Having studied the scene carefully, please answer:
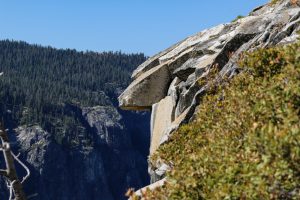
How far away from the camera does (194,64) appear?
25578 millimetres

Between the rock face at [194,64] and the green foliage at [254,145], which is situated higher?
the rock face at [194,64]

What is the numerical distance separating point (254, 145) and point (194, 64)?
16691mm

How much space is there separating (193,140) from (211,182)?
6.14 meters

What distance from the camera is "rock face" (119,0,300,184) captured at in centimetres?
2015

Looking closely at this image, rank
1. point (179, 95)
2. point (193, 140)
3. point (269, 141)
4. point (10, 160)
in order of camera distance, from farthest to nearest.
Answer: point (179, 95) → point (193, 140) → point (10, 160) → point (269, 141)

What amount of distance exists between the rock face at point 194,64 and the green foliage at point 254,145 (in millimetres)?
4349

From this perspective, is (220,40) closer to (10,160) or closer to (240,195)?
(10,160)

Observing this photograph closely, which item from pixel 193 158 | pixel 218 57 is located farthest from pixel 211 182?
pixel 218 57

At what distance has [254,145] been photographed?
29.8 feet

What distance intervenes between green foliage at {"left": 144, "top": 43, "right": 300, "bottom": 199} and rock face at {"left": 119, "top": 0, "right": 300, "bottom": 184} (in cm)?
435

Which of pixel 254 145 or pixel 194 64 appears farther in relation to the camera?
pixel 194 64

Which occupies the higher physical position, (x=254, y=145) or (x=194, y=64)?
(x=194, y=64)

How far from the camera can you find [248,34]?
22.8 meters

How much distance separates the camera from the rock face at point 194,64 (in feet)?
66.1
